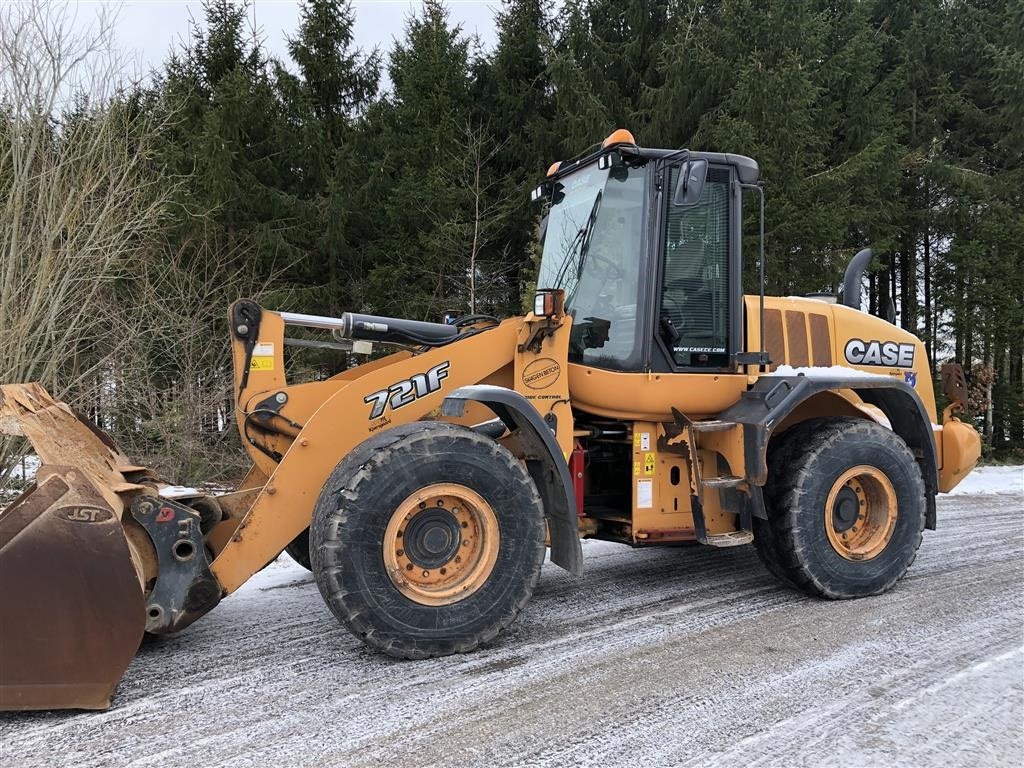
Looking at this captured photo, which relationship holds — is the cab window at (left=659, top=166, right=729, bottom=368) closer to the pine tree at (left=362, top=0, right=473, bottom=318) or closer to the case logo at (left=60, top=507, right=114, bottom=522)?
the case logo at (left=60, top=507, right=114, bottom=522)

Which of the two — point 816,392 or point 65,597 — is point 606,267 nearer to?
point 816,392

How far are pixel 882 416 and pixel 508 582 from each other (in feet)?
9.93

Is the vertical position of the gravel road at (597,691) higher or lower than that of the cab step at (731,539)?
lower

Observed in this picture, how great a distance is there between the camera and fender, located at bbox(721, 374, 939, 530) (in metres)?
4.29

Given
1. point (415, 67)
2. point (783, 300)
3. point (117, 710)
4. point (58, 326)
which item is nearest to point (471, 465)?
point (117, 710)

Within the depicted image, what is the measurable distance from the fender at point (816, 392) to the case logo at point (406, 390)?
72.8 inches

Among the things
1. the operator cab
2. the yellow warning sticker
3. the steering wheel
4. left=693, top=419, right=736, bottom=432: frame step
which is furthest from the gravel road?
the steering wheel

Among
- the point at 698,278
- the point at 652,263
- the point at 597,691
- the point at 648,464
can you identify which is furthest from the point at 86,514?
the point at 698,278

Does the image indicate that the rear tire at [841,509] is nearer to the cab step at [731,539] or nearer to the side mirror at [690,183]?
the cab step at [731,539]

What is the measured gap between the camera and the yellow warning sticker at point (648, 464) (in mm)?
4439

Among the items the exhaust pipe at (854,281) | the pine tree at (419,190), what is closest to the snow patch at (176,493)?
the exhaust pipe at (854,281)

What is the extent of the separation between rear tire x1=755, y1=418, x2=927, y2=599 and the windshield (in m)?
1.25

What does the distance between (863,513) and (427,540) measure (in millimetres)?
2958

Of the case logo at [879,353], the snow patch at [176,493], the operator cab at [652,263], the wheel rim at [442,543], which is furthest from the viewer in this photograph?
the case logo at [879,353]
